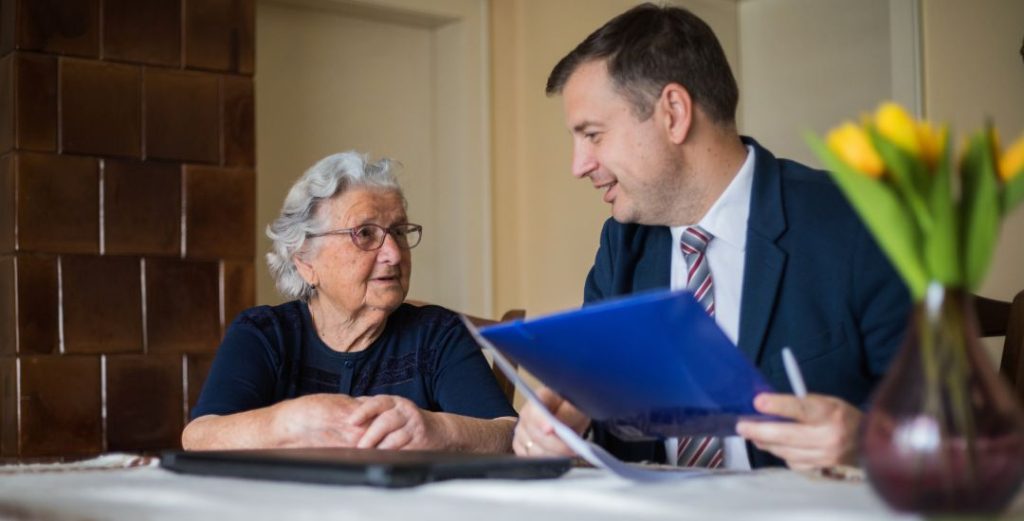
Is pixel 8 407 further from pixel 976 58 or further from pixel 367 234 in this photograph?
pixel 976 58

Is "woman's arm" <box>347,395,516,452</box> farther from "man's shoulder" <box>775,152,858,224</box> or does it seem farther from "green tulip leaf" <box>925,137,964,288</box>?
"green tulip leaf" <box>925,137,964,288</box>

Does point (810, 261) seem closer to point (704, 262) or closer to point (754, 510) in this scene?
point (704, 262)

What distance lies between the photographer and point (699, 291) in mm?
1928

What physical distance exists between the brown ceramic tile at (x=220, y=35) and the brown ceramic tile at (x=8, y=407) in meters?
1.03

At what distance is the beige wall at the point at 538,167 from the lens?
192 inches

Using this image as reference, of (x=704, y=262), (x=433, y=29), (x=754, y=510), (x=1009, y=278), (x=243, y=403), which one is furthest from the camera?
(x=433, y=29)

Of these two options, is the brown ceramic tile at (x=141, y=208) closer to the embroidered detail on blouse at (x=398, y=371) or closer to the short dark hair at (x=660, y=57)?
the embroidered detail on blouse at (x=398, y=371)

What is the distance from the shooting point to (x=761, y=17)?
17.0 feet

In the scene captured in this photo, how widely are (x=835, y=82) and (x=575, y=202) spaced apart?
45.5 inches

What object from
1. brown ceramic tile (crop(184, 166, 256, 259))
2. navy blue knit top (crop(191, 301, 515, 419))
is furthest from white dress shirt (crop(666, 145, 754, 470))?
brown ceramic tile (crop(184, 166, 256, 259))

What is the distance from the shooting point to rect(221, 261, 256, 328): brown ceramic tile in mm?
3752

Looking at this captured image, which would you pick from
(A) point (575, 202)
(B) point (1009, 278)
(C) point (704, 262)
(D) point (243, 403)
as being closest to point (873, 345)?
(C) point (704, 262)

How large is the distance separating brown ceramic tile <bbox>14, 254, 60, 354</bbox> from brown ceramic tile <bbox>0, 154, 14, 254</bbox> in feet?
0.25

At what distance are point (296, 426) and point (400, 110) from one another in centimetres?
Answer: 308
